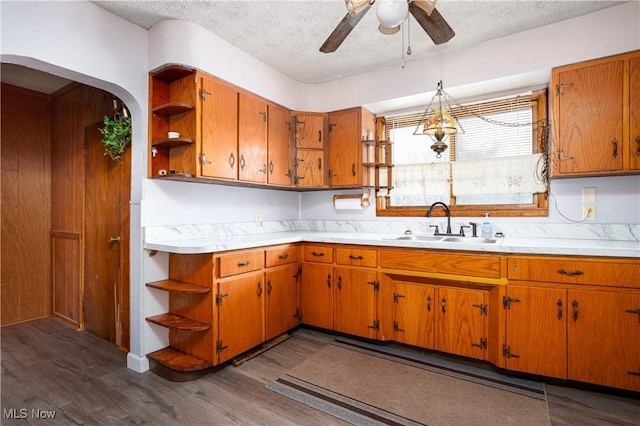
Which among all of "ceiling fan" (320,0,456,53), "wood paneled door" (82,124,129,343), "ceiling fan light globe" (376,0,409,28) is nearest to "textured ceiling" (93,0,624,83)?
"ceiling fan" (320,0,456,53)

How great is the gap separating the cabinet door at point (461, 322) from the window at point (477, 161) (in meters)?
0.94

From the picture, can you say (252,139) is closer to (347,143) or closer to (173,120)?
(173,120)

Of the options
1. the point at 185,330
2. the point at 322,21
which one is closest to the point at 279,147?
the point at 322,21

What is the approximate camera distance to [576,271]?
2.04 m

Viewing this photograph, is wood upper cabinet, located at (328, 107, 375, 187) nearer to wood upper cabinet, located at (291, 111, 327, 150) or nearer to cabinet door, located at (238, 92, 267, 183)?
wood upper cabinet, located at (291, 111, 327, 150)

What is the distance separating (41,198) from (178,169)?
2408mm

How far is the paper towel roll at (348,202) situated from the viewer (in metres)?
3.50

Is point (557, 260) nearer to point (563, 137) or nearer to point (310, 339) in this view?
point (563, 137)

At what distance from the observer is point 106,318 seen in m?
2.99

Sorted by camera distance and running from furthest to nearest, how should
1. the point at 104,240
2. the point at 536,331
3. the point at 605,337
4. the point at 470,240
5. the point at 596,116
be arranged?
the point at 104,240 < the point at 470,240 < the point at 596,116 < the point at 536,331 < the point at 605,337

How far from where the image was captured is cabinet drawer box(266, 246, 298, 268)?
2762mm

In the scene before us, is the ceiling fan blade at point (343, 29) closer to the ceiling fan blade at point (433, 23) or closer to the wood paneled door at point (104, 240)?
the ceiling fan blade at point (433, 23)

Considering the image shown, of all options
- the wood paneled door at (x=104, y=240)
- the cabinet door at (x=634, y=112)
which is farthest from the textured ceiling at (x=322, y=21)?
the wood paneled door at (x=104, y=240)

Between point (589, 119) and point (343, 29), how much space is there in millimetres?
1984
